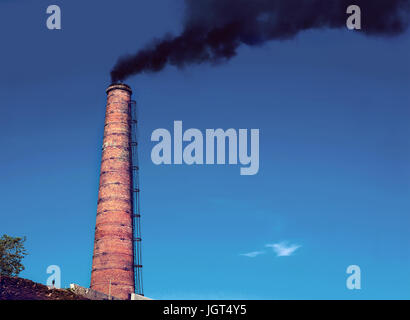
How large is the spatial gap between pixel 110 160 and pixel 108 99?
3.91m

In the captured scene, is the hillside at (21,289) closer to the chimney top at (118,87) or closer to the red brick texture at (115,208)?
the red brick texture at (115,208)

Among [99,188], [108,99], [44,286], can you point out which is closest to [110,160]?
[99,188]

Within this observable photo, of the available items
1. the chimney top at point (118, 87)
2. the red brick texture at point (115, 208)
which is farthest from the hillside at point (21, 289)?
the chimney top at point (118, 87)

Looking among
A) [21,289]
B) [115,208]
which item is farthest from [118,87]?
[21,289]

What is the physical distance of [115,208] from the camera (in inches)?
1164

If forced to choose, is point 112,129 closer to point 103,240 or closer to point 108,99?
point 108,99

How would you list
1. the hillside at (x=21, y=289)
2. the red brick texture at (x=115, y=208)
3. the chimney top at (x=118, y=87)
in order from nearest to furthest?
the hillside at (x=21, y=289) < the red brick texture at (x=115, y=208) < the chimney top at (x=118, y=87)

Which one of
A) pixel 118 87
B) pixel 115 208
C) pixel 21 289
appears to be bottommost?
pixel 21 289

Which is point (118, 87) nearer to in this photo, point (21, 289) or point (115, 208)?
point (115, 208)

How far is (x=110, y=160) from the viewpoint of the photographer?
100ft

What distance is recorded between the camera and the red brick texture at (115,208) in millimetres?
28359

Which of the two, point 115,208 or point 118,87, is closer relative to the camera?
point 115,208

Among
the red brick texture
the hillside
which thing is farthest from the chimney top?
the hillside

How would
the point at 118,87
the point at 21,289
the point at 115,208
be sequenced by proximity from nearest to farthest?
the point at 21,289
the point at 115,208
the point at 118,87
